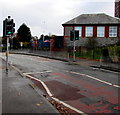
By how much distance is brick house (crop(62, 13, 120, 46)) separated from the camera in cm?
4003

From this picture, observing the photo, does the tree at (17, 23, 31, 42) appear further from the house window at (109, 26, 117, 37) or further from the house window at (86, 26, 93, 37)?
the house window at (109, 26, 117, 37)

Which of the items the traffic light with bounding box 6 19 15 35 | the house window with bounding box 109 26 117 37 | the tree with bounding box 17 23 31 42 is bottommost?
the traffic light with bounding box 6 19 15 35

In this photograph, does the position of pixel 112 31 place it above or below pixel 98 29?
below

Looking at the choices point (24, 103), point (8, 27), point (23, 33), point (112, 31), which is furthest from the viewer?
point (23, 33)

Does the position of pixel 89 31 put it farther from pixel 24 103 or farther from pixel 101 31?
pixel 24 103

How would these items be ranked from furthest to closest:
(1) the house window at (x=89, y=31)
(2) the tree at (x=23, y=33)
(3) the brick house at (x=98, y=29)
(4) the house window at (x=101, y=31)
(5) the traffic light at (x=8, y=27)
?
1. (2) the tree at (x=23, y=33)
2. (1) the house window at (x=89, y=31)
3. (4) the house window at (x=101, y=31)
4. (3) the brick house at (x=98, y=29)
5. (5) the traffic light at (x=8, y=27)

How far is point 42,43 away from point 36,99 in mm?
37536

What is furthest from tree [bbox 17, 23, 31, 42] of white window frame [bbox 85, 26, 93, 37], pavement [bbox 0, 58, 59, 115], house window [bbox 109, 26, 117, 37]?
pavement [bbox 0, 58, 59, 115]

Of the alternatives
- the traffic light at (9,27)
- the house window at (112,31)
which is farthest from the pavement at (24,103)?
the house window at (112,31)

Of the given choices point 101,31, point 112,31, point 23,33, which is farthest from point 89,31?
point 23,33

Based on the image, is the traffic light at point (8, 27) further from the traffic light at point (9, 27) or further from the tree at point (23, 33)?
the tree at point (23, 33)

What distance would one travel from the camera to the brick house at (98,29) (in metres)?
40.0

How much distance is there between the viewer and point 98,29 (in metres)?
40.5

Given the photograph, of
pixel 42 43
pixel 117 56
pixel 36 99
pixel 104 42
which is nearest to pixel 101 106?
pixel 36 99
